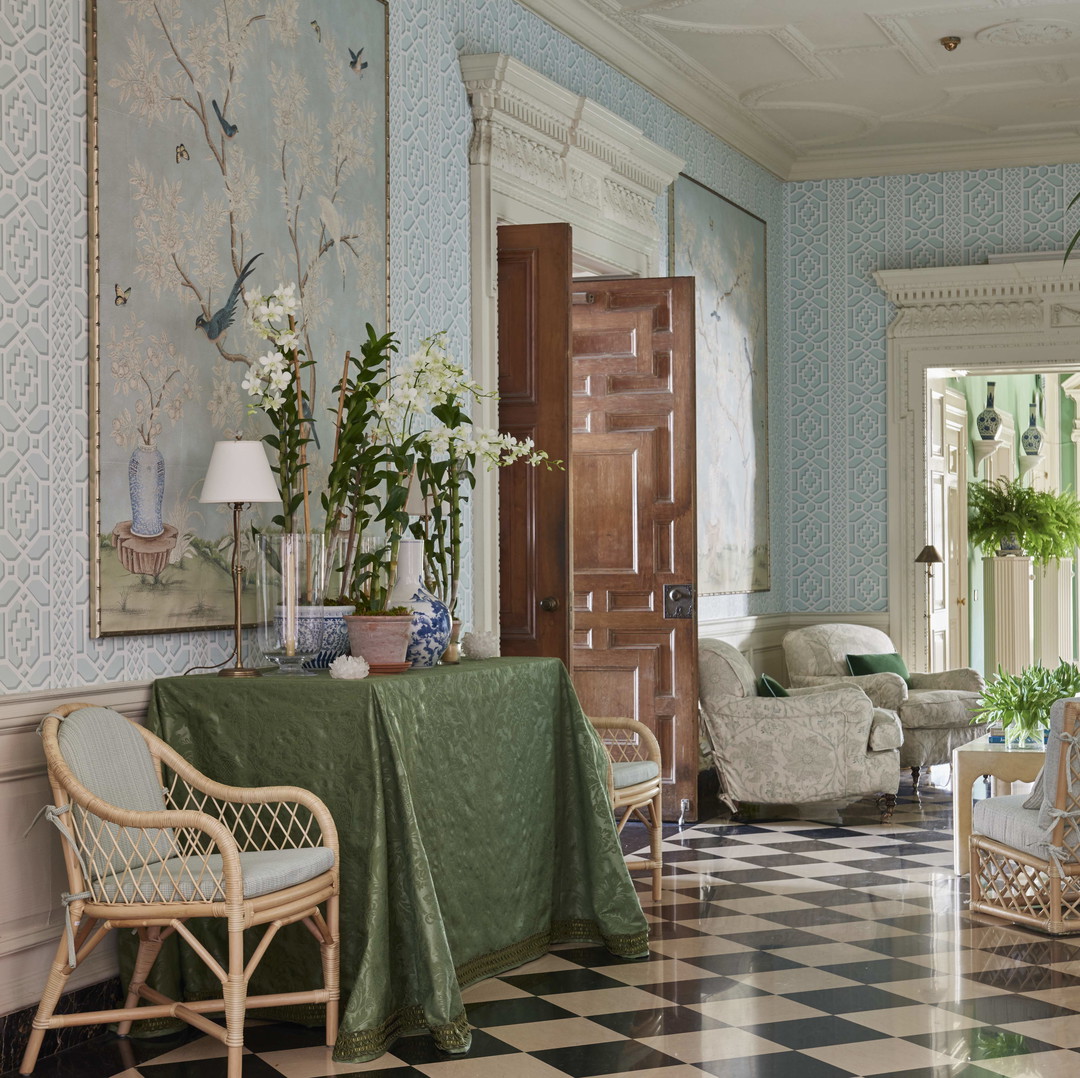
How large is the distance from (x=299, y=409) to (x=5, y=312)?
93 cm

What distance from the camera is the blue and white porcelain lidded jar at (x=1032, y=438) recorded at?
44.7 feet

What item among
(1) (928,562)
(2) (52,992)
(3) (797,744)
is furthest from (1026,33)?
(2) (52,992)

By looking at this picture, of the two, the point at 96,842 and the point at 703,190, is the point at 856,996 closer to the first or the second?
the point at 96,842

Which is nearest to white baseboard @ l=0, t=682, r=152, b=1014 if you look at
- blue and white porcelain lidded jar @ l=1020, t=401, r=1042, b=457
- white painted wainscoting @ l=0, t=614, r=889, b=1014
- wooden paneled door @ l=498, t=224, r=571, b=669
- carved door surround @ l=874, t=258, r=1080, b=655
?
white painted wainscoting @ l=0, t=614, r=889, b=1014

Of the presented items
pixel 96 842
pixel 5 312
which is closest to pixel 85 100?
pixel 5 312

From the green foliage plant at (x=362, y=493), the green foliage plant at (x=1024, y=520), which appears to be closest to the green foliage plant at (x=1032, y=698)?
the green foliage plant at (x=362, y=493)

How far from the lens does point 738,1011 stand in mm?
4062

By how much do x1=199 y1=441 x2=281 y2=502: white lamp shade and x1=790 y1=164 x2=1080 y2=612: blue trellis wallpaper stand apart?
21.0 feet

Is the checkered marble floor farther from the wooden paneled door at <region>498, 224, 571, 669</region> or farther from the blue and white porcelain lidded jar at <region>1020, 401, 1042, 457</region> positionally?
the blue and white porcelain lidded jar at <region>1020, 401, 1042, 457</region>

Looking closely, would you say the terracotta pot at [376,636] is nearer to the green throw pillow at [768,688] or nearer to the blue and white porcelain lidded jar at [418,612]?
the blue and white porcelain lidded jar at [418,612]

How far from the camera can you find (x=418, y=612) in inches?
172

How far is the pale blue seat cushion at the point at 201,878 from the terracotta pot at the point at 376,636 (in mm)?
701

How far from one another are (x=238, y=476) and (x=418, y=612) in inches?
29.5

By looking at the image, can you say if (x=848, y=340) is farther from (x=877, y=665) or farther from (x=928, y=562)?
(x=877, y=665)
